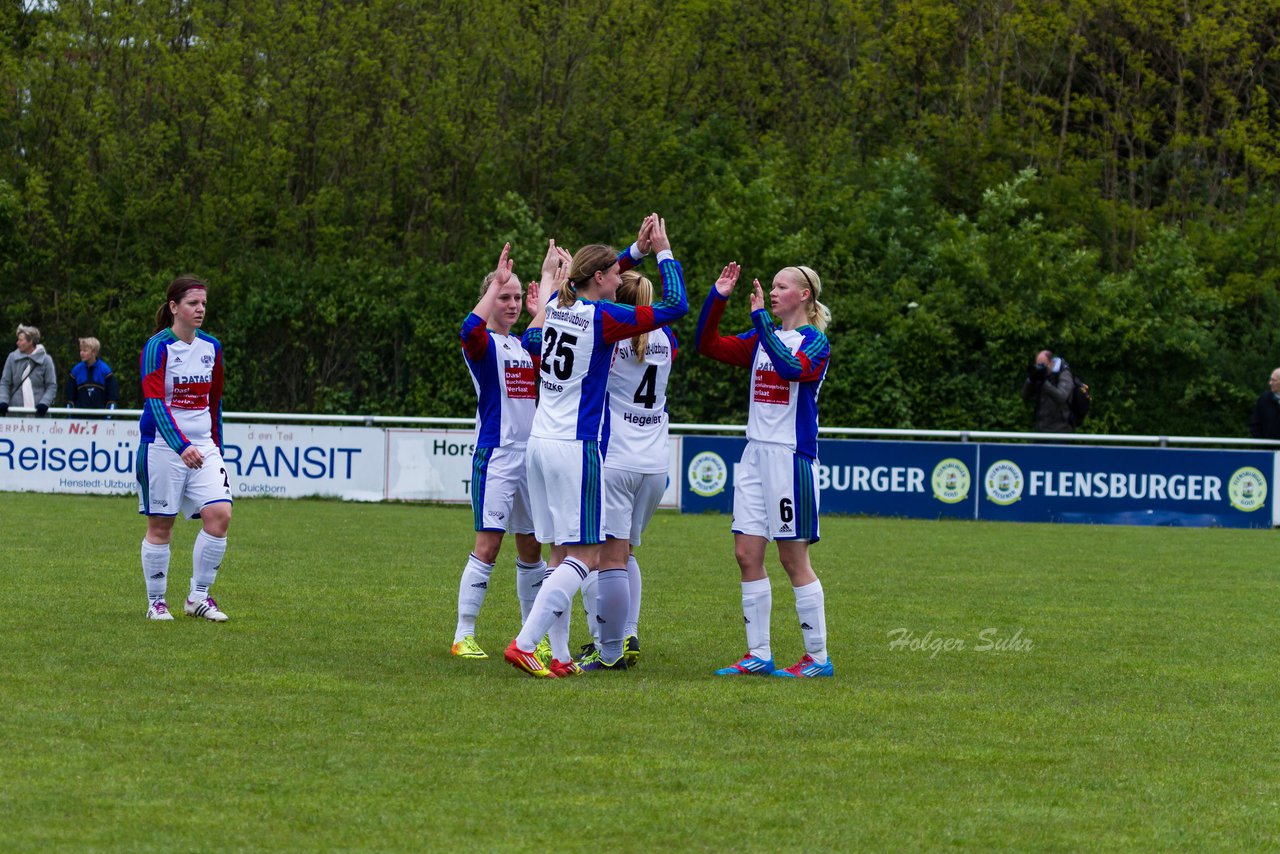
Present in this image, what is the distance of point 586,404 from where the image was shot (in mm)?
7871

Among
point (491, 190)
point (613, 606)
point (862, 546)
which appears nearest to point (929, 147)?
point (491, 190)

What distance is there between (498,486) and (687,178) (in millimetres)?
25608

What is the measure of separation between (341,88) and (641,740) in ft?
89.9

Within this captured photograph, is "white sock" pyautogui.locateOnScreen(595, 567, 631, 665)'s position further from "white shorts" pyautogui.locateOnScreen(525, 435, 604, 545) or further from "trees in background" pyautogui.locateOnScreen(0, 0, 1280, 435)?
"trees in background" pyautogui.locateOnScreen(0, 0, 1280, 435)

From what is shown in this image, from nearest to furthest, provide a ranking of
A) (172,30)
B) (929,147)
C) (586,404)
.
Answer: (586,404)
(172,30)
(929,147)

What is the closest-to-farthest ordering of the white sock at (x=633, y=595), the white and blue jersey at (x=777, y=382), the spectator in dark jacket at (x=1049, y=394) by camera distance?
the white and blue jersey at (x=777, y=382) < the white sock at (x=633, y=595) < the spectator in dark jacket at (x=1049, y=394)

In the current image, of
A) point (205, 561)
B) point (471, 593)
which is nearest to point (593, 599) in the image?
point (471, 593)

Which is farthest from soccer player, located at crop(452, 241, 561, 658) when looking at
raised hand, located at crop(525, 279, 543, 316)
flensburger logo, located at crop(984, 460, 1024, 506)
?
flensburger logo, located at crop(984, 460, 1024, 506)

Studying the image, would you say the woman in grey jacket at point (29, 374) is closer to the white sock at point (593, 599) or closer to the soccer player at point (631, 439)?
the white sock at point (593, 599)

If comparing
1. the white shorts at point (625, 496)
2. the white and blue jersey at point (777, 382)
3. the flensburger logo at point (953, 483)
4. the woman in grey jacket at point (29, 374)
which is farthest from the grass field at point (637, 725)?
the woman in grey jacket at point (29, 374)

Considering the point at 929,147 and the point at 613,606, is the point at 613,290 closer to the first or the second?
the point at 613,606

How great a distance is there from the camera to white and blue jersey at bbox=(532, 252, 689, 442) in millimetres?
7766

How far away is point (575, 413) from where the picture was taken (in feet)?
25.8

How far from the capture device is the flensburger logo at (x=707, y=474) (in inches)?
842
